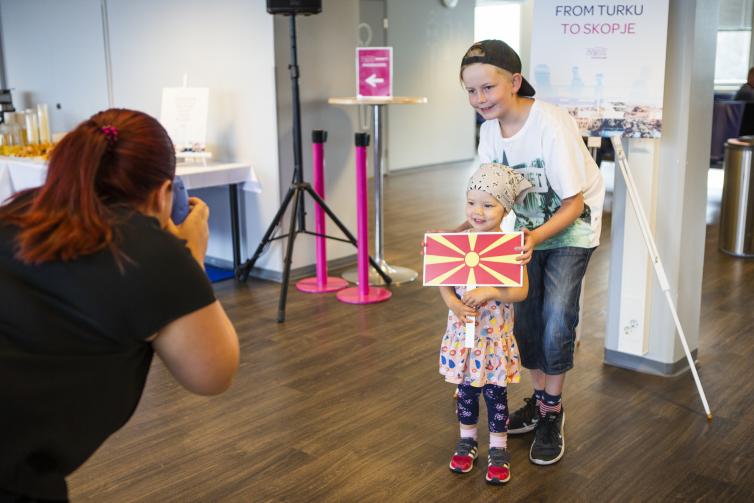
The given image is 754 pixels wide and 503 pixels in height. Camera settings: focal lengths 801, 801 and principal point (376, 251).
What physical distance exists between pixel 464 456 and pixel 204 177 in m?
2.81

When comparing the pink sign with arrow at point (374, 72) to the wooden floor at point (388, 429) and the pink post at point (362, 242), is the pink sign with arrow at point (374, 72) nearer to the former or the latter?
the pink post at point (362, 242)

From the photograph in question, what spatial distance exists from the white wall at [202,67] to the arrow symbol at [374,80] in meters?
0.59

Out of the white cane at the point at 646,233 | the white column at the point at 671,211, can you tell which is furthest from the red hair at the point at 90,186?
the white column at the point at 671,211

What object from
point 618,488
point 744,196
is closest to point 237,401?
point 618,488

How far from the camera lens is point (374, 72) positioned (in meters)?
4.89

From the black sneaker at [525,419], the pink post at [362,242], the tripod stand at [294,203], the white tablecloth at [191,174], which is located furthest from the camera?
the white tablecloth at [191,174]

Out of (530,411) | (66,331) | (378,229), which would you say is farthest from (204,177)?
(66,331)

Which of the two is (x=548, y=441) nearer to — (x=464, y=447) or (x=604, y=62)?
(x=464, y=447)

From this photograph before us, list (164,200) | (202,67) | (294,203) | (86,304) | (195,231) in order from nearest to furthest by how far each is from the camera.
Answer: (86,304) < (164,200) < (195,231) < (294,203) < (202,67)

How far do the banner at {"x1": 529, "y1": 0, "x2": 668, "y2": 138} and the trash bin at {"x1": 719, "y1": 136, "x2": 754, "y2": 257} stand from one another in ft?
9.06

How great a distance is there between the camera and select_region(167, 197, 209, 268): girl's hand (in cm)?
148

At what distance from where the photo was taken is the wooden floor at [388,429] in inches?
99.7

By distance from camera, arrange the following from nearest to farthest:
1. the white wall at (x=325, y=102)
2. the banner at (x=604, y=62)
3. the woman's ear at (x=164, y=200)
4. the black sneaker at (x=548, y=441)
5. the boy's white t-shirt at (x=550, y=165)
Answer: the woman's ear at (x=164, y=200), the boy's white t-shirt at (x=550, y=165), the black sneaker at (x=548, y=441), the banner at (x=604, y=62), the white wall at (x=325, y=102)

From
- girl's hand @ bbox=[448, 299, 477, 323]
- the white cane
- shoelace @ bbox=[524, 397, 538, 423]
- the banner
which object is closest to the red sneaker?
shoelace @ bbox=[524, 397, 538, 423]
